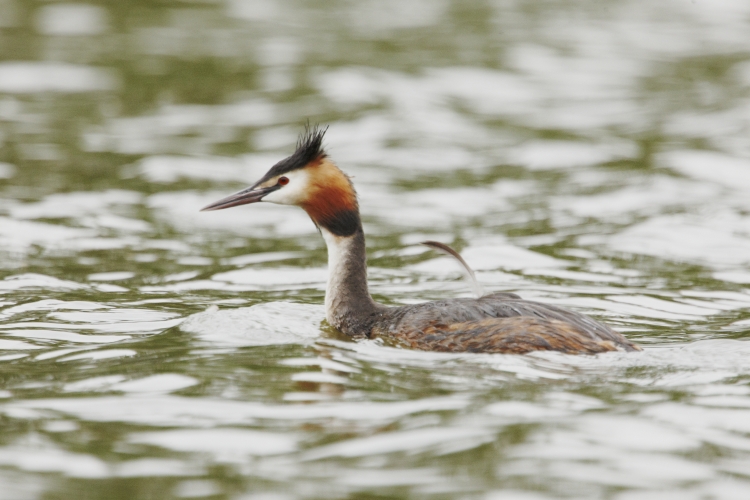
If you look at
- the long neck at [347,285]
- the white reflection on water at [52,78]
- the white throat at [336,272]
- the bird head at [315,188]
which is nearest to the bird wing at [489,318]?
the long neck at [347,285]

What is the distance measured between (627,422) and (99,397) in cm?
265

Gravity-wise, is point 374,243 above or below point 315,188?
below

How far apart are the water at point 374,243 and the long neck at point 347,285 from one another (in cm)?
14

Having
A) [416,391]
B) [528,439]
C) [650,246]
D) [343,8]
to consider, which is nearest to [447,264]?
[650,246]

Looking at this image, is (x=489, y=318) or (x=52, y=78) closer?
(x=489, y=318)

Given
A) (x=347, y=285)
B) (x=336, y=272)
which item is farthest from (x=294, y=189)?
(x=347, y=285)

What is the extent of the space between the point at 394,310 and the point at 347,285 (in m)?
0.43

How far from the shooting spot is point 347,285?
785cm

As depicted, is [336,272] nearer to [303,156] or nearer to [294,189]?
[294,189]

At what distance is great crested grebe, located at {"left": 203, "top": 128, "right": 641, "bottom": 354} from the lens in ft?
22.2

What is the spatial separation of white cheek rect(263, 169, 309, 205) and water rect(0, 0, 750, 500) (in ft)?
2.63

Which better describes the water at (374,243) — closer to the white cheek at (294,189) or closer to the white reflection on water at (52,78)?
the white reflection on water at (52,78)

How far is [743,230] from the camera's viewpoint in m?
11.2

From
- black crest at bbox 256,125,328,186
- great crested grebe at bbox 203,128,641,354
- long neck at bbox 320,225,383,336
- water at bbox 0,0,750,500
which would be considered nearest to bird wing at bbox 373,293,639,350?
great crested grebe at bbox 203,128,641,354
